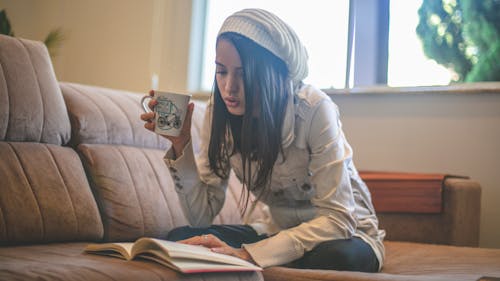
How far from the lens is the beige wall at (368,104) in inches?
93.1

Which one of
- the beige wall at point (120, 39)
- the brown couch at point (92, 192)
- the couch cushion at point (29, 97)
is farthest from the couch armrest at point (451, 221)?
the beige wall at point (120, 39)

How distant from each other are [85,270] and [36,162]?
64 centimetres

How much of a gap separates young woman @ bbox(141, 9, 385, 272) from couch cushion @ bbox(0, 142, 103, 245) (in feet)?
0.84

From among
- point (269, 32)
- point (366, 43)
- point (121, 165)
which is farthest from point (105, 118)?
point (366, 43)

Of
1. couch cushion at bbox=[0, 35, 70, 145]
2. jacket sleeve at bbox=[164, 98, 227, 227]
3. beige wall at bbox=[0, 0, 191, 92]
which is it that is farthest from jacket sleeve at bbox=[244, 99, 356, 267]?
beige wall at bbox=[0, 0, 191, 92]

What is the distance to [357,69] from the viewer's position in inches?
111

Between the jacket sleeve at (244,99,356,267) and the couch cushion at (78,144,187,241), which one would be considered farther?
the couch cushion at (78,144,187,241)

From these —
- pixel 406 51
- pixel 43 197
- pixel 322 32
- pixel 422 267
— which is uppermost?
pixel 322 32

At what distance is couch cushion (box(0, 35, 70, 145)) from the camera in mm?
1579

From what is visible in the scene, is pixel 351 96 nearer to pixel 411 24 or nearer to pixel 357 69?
pixel 357 69

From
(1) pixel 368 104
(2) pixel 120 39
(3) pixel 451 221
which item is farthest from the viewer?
(2) pixel 120 39

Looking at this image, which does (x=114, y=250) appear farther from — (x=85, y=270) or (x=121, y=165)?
(x=121, y=165)

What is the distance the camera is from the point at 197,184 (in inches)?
62.8

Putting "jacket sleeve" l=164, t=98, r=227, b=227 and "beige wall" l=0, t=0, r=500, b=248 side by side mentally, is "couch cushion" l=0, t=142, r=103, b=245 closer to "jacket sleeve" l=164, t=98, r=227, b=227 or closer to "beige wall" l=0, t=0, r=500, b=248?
"jacket sleeve" l=164, t=98, r=227, b=227
